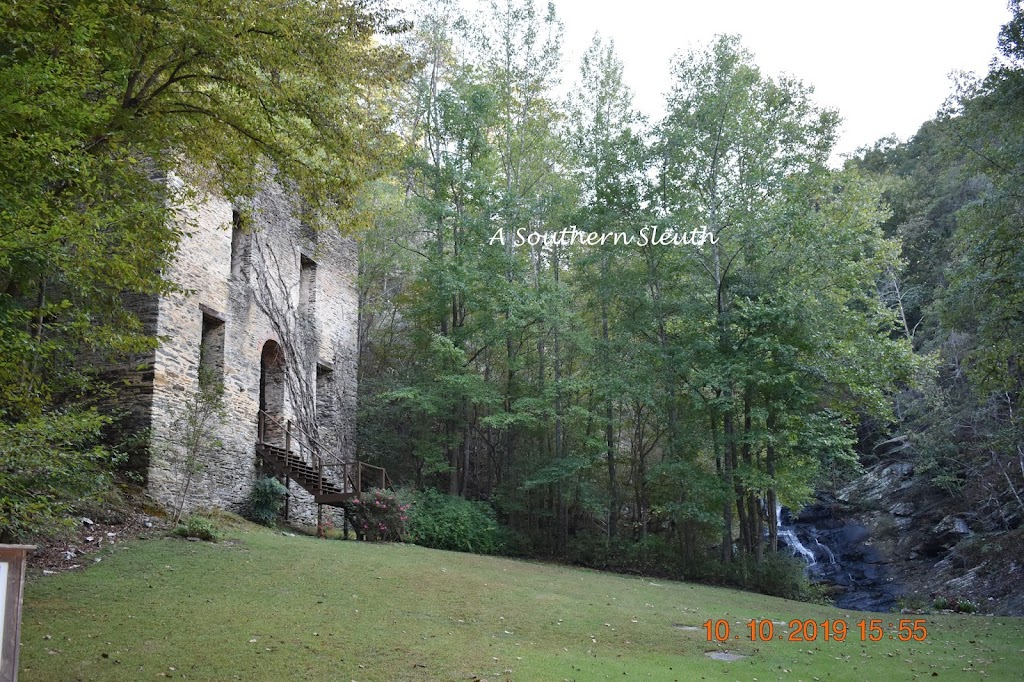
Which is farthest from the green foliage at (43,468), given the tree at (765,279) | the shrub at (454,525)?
the tree at (765,279)

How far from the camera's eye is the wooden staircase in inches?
599

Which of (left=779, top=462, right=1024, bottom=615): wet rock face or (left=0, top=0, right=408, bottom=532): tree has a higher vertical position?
(left=0, top=0, right=408, bottom=532): tree

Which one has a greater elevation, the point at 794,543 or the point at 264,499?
the point at 264,499

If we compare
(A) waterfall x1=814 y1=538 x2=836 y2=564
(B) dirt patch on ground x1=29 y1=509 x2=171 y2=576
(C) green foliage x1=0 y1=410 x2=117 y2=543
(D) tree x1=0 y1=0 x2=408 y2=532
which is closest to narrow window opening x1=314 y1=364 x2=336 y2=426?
(B) dirt patch on ground x1=29 y1=509 x2=171 y2=576

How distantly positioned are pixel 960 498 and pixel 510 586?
49.2 feet

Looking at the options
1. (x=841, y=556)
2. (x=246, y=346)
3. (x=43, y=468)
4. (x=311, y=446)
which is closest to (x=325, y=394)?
(x=311, y=446)

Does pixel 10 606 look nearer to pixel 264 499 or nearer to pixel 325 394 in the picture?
pixel 264 499

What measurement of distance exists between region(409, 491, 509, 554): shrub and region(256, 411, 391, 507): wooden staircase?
3.65 feet

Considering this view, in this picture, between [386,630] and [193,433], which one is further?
[193,433]

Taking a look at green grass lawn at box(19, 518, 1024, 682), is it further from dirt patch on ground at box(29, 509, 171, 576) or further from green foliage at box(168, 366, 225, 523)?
green foliage at box(168, 366, 225, 523)

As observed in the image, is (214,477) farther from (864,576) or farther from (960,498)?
(960,498)

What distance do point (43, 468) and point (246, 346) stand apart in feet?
27.0

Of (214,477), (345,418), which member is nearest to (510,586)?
(214,477)

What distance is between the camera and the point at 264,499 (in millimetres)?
14953
